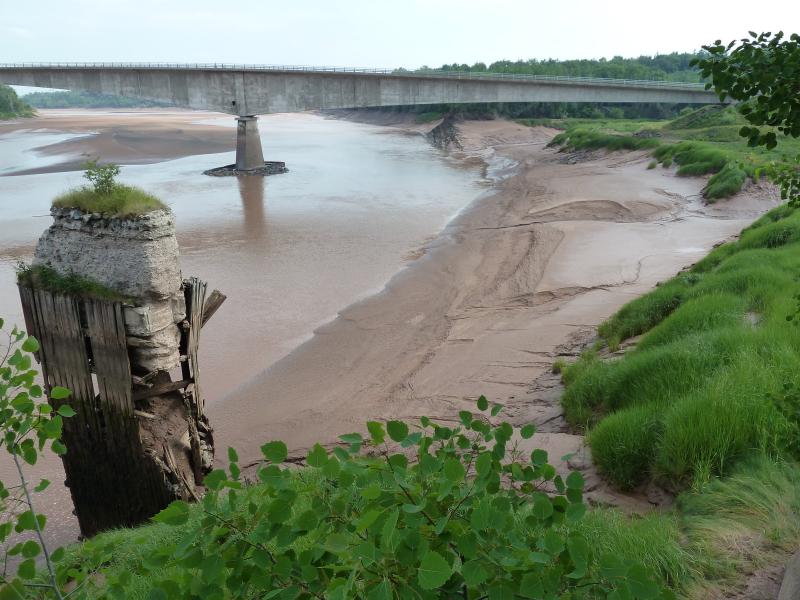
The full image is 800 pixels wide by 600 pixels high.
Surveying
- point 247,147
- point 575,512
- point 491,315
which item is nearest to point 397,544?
point 575,512

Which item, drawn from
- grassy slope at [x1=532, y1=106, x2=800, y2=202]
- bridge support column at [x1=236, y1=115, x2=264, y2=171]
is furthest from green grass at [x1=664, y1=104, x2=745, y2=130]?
bridge support column at [x1=236, y1=115, x2=264, y2=171]

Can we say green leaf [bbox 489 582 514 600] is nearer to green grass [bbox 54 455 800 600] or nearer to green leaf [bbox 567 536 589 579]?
green leaf [bbox 567 536 589 579]

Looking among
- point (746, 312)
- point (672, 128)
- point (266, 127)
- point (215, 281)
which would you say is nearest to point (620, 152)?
point (672, 128)

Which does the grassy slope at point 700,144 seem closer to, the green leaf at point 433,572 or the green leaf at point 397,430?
the green leaf at point 397,430

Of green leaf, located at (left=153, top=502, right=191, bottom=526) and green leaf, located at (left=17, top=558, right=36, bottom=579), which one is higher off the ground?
green leaf, located at (left=153, top=502, right=191, bottom=526)

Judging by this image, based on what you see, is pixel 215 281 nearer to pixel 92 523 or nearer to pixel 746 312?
pixel 92 523

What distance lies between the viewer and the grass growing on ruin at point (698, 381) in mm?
4914

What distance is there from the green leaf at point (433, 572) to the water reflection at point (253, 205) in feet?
65.6

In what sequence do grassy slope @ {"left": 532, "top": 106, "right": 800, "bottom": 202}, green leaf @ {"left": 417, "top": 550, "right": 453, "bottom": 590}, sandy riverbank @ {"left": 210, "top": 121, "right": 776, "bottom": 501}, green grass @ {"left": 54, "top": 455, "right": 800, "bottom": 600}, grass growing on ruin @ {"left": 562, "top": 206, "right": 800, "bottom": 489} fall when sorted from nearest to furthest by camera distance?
green leaf @ {"left": 417, "top": 550, "right": 453, "bottom": 590} → green grass @ {"left": 54, "top": 455, "right": 800, "bottom": 600} → grass growing on ruin @ {"left": 562, "top": 206, "right": 800, "bottom": 489} → sandy riverbank @ {"left": 210, "top": 121, "right": 776, "bottom": 501} → grassy slope @ {"left": 532, "top": 106, "right": 800, "bottom": 202}

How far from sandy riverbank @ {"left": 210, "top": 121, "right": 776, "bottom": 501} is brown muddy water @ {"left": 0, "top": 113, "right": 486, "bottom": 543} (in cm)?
65

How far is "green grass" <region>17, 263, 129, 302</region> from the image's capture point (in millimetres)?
6484

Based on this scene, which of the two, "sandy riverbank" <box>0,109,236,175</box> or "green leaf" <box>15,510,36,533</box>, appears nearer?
"green leaf" <box>15,510,36,533</box>

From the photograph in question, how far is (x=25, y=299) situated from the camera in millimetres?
6695

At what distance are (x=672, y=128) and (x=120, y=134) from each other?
45.0 meters
